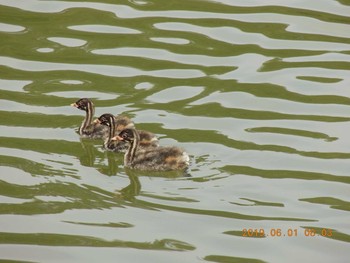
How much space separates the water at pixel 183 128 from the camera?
32.9 ft

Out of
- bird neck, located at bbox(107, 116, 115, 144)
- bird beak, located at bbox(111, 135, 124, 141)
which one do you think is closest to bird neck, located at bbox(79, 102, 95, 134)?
bird neck, located at bbox(107, 116, 115, 144)

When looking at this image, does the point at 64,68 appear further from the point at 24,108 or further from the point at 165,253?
the point at 165,253

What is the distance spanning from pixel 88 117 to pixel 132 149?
1.05m

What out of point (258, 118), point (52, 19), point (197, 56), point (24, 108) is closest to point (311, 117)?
point (258, 118)

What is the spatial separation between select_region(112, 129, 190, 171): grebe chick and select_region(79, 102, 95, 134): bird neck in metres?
0.60

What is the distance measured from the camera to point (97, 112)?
13.8 meters

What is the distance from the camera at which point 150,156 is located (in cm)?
1215

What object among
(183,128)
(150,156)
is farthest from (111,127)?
(150,156)

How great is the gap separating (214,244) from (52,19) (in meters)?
7.62
